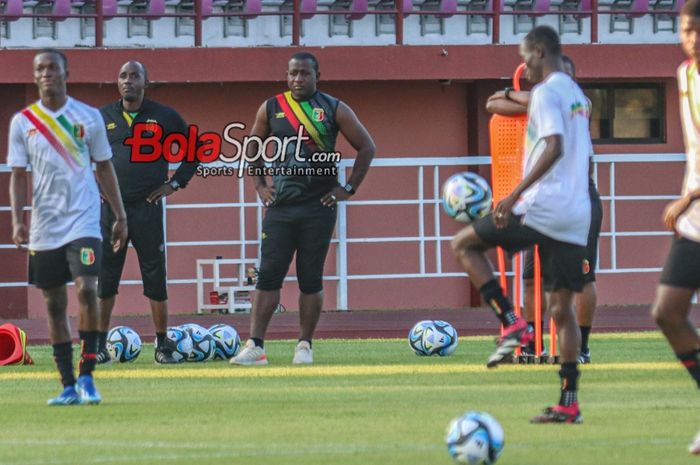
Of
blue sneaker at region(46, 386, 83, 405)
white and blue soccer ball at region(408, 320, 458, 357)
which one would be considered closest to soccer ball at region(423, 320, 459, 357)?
white and blue soccer ball at region(408, 320, 458, 357)

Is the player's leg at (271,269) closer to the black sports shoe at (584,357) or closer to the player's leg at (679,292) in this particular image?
the black sports shoe at (584,357)

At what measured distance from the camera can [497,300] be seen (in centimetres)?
897

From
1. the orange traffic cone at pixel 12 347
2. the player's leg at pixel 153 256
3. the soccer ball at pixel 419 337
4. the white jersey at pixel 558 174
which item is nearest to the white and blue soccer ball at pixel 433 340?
the soccer ball at pixel 419 337

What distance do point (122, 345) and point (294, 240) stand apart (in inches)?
62.7

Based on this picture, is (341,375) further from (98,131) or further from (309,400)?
(98,131)

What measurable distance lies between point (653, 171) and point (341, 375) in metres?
12.2

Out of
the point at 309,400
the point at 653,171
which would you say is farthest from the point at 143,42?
the point at 309,400

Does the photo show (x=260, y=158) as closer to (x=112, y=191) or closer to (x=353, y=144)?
(x=353, y=144)

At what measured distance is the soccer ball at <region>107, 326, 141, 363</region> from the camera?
1326cm

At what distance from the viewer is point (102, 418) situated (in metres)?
9.01

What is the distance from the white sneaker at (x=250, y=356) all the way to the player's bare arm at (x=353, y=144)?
1197 mm

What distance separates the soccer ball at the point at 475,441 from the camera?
687cm

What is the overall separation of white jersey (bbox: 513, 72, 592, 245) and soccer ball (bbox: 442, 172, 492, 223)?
2055mm

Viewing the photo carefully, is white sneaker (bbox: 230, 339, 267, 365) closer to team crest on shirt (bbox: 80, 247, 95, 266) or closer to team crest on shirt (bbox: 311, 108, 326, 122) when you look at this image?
team crest on shirt (bbox: 311, 108, 326, 122)
